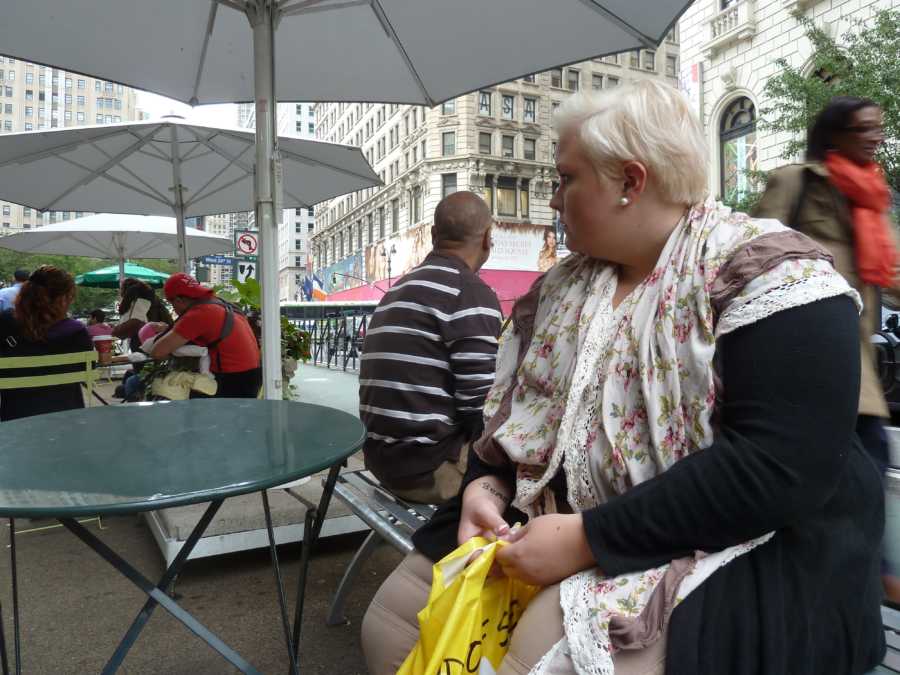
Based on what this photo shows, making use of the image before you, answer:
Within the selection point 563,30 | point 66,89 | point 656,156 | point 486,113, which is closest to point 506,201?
point 486,113

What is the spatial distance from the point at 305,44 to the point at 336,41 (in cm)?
25

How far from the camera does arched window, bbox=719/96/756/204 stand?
17781 mm

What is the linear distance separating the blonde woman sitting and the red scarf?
118 centimetres

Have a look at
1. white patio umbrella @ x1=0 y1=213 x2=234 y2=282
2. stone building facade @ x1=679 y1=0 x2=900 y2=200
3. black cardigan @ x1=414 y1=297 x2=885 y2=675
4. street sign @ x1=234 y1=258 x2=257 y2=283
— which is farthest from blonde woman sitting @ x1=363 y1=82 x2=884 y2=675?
stone building facade @ x1=679 y1=0 x2=900 y2=200

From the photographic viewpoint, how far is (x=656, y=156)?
1227mm

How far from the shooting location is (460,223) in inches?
102

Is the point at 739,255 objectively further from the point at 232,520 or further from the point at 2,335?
the point at 2,335

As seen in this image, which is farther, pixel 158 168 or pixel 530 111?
pixel 530 111

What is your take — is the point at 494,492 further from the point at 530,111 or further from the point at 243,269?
the point at 530,111

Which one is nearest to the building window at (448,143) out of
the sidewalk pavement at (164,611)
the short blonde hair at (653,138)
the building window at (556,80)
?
the building window at (556,80)

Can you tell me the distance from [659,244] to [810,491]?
547 millimetres

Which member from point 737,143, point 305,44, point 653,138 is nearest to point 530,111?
point 737,143

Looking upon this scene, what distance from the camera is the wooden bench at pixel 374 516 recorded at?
2059mm

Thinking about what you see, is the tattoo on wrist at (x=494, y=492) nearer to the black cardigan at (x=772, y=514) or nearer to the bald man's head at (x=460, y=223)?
the black cardigan at (x=772, y=514)
